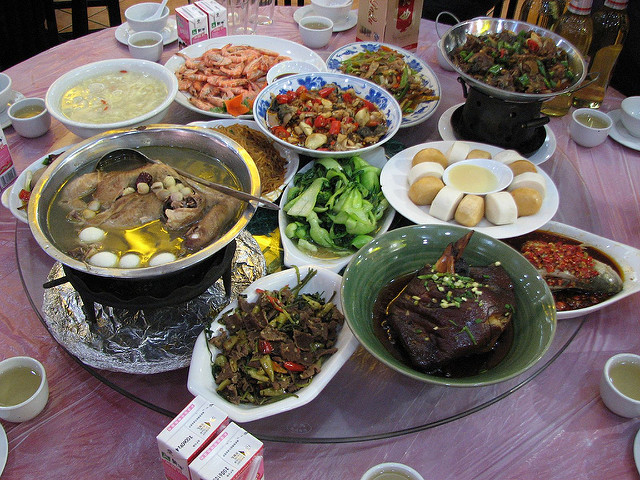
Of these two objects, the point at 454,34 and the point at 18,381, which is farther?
the point at 454,34

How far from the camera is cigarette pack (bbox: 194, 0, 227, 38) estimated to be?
3.21m

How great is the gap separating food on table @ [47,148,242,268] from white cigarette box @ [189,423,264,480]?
0.56 metres

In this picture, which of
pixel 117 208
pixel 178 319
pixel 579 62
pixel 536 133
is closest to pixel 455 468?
pixel 178 319

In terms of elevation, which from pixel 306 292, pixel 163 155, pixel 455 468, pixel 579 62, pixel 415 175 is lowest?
pixel 455 468

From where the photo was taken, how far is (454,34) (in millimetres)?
2658

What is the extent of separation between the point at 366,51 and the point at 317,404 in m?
2.30

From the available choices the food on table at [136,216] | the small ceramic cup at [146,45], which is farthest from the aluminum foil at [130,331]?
the small ceramic cup at [146,45]

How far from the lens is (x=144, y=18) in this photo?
344 cm

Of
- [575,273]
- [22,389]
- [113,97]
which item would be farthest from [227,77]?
[575,273]

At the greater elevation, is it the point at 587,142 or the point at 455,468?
the point at 587,142

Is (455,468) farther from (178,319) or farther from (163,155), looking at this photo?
(163,155)

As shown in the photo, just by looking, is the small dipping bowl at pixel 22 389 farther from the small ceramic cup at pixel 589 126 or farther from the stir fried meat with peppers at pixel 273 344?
the small ceramic cup at pixel 589 126

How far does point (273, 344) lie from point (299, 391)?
19cm

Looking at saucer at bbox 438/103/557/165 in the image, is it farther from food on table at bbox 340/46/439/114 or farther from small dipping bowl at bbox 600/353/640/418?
small dipping bowl at bbox 600/353/640/418
